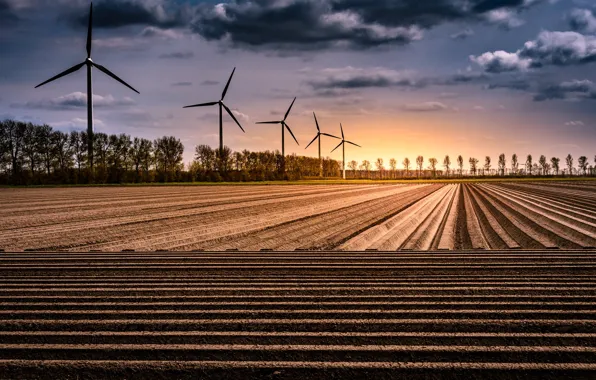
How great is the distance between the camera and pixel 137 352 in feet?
17.2

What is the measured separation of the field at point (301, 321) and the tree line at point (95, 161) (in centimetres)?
7142

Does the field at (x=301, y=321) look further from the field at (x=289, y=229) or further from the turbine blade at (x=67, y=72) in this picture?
the turbine blade at (x=67, y=72)

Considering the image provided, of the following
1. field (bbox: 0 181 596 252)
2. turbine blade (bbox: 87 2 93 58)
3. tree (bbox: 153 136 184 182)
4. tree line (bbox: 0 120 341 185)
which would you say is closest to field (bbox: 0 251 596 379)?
field (bbox: 0 181 596 252)

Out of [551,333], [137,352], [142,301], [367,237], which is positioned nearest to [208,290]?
[142,301]

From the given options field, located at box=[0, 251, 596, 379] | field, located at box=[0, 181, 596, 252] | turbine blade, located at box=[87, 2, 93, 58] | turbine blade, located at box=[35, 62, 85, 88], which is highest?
turbine blade, located at box=[87, 2, 93, 58]

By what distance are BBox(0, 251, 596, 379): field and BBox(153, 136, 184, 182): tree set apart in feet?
303

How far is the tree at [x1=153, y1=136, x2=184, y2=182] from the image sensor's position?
333 feet

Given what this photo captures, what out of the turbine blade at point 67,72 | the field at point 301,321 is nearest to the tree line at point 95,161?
the turbine blade at point 67,72

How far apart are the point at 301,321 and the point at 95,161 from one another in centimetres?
8921

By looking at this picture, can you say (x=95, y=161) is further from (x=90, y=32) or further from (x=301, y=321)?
(x=301, y=321)

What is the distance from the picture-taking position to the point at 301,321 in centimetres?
609

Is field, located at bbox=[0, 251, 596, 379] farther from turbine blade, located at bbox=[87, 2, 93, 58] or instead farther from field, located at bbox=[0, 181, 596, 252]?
turbine blade, located at bbox=[87, 2, 93, 58]

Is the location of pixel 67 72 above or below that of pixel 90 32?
below

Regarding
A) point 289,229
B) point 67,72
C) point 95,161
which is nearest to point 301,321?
point 289,229
